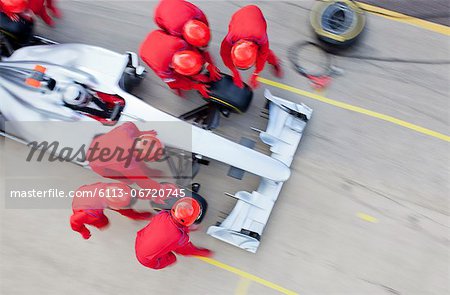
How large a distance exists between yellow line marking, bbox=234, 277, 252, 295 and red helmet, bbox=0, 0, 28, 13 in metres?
3.83

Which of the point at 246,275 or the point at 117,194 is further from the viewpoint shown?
the point at 246,275

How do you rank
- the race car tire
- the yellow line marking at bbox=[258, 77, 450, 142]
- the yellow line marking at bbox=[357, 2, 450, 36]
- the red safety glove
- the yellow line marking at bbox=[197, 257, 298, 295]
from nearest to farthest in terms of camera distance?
1. the red safety glove
2. the race car tire
3. the yellow line marking at bbox=[197, 257, 298, 295]
4. the yellow line marking at bbox=[258, 77, 450, 142]
5. the yellow line marking at bbox=[357, 2, 450, 36]

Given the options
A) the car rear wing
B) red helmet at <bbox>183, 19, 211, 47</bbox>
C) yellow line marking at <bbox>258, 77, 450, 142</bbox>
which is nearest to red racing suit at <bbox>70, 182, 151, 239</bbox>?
the car rear wing

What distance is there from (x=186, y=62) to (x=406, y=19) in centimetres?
307

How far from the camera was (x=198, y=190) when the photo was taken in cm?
544

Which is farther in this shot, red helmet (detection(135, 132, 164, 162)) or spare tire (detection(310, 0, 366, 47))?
spare tire (detection(310, 0, 366, 47))

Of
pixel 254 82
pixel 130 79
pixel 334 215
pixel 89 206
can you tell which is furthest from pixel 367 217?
pixel 130 79

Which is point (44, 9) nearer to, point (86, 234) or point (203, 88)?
point (203, 88)

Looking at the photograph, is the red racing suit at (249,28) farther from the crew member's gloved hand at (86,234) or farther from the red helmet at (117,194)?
the crew member's gloved hand at (86,234)

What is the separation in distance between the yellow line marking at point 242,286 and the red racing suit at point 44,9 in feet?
12.7

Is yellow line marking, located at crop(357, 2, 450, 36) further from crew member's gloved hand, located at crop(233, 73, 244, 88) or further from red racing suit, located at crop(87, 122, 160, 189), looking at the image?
red racing suit, located at crop(87, 122, 160, 189)

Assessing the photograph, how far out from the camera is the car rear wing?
16.7 feet

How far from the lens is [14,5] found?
16.2ft

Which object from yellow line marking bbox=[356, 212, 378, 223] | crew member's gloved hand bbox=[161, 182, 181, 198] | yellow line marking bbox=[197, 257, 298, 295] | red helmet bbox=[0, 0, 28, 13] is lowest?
yellow line marking bbox=[197, 257, 298, 295]
